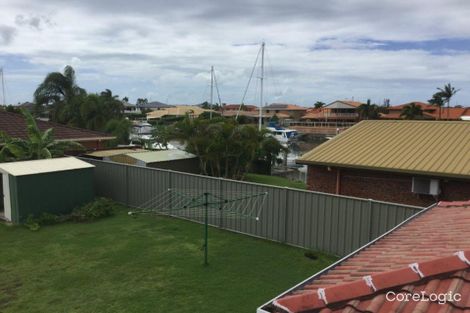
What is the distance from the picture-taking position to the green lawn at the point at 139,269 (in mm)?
8180

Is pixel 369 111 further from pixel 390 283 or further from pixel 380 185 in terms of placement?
pixel 390 283

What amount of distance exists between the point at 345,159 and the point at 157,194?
21.9 feet

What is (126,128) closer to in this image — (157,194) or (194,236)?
(157,194)

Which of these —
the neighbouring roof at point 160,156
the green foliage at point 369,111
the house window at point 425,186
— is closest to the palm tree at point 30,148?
the neighbouring roof at point 160,156

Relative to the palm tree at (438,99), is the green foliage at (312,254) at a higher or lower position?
lower

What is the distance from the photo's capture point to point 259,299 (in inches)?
328

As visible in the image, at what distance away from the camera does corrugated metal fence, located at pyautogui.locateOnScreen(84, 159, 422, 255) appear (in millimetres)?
10109

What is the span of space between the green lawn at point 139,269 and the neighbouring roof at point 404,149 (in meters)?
4.50

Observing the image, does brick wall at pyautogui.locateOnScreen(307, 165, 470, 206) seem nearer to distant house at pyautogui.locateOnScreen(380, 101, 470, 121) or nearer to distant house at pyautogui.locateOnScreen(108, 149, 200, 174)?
distant house at pyautogui.locateOnScreen(108, 149, 200, 174)

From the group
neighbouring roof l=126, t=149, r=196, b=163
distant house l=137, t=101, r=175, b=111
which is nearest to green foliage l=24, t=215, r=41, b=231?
neighbouring roof l=126, t=149, r=196, b=163

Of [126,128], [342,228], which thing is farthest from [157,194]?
[126,128]

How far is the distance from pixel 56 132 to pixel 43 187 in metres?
9.94

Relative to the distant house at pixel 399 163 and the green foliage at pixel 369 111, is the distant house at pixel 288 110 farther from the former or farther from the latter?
the distant house at pixel 399 163

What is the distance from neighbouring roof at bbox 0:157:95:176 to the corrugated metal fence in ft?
9.81
